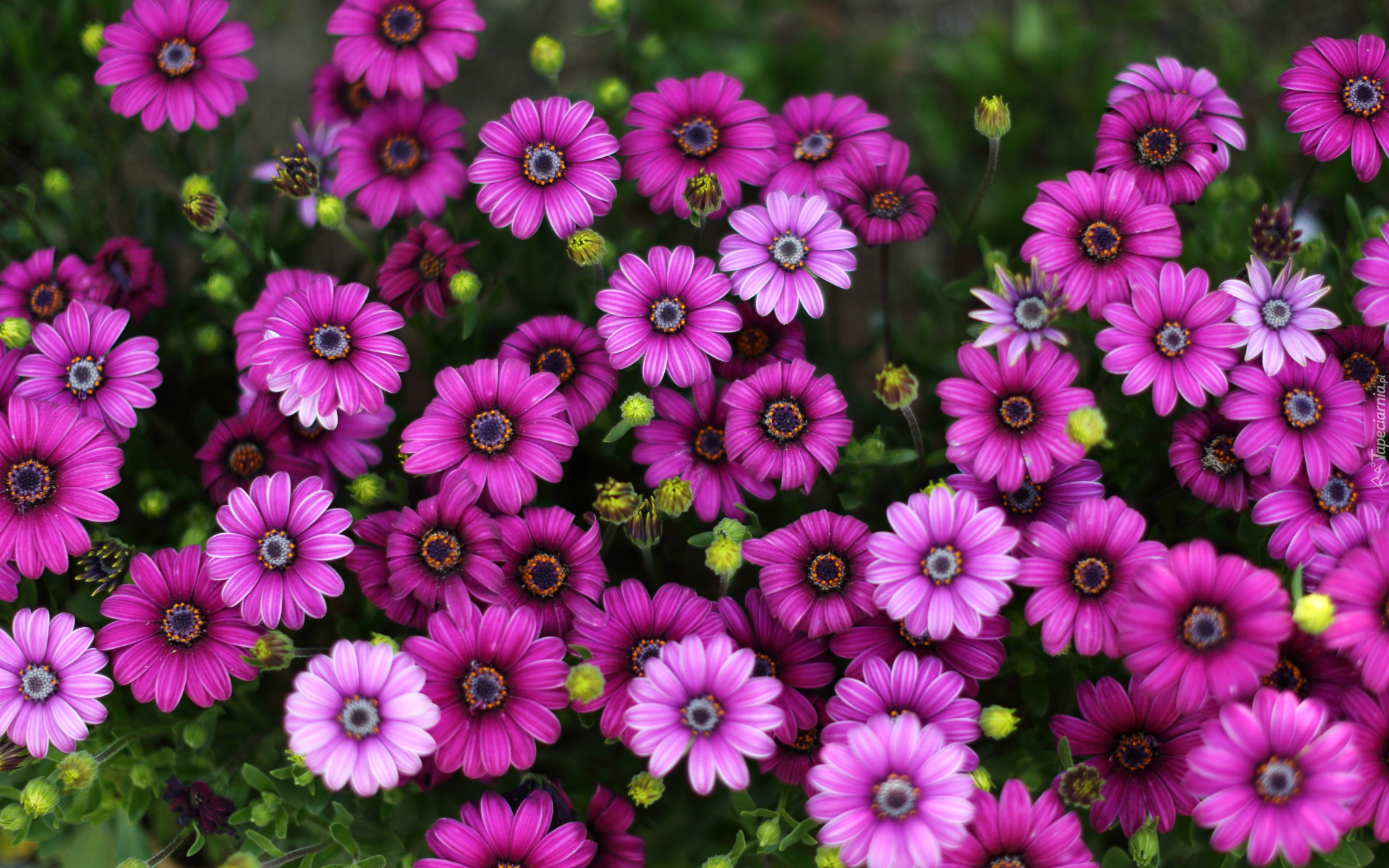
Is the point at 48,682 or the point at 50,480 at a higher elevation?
the point at 50,480

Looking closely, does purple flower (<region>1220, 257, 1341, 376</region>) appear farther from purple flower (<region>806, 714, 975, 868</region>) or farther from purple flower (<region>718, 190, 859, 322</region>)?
purple flower (<region>806, 714, 975, 868</region>)

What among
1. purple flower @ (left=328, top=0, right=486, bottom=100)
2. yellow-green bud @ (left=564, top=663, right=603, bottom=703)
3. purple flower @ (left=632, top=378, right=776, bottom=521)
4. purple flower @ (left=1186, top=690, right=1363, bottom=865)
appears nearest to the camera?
purple flower @ (left=1186, top=690, right=1363, bottom=865)

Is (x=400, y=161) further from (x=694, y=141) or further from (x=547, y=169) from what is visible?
(x=694, y=141)

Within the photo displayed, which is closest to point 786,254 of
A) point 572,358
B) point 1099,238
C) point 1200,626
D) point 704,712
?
point 572,358

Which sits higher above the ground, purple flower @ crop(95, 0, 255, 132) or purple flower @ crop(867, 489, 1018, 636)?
purple flower @ crop(95, 0, 255, 132)

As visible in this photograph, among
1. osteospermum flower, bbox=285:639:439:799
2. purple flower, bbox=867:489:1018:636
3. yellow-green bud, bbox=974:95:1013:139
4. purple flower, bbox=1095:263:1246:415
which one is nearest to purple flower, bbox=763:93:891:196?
yellow-green bud, bbox=974:95:1013:139

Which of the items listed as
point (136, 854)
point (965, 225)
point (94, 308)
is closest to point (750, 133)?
point (965, 225)
